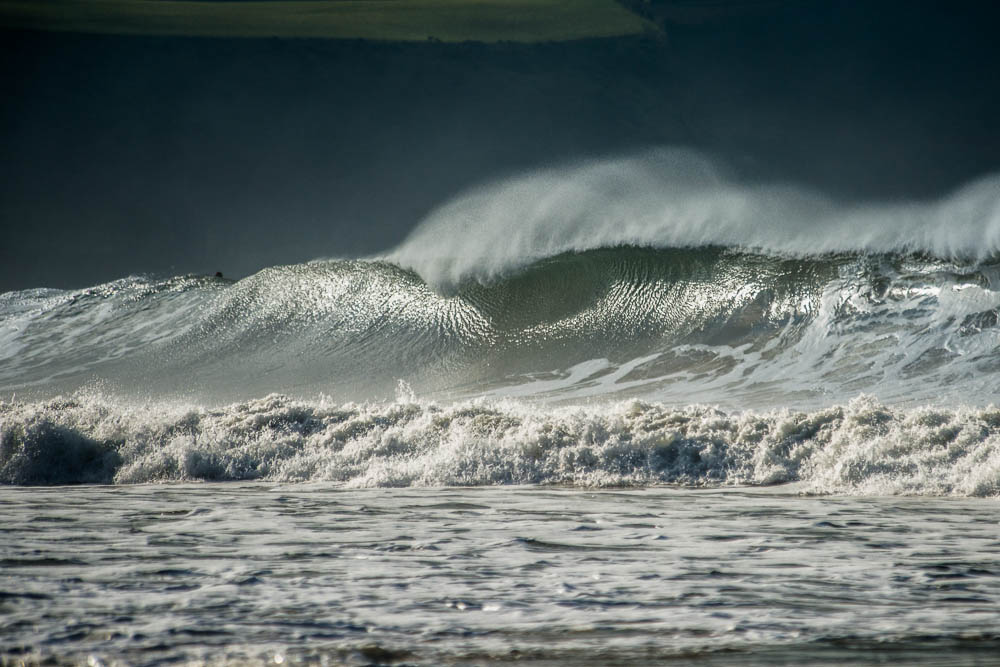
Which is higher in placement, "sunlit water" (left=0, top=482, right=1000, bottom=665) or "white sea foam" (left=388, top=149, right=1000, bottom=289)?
"white sea foam" (left=388, top=149, right=1000, bottom=289)

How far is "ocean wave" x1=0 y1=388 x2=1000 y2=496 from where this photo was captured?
20.9 feet

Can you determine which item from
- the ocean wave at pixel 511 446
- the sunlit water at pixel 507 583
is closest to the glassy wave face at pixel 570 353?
the ocean wave at pixel 511 446

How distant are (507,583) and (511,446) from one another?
3.95m

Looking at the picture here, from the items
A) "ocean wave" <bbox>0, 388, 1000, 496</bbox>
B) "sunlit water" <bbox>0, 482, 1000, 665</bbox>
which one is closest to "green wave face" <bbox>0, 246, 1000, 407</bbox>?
"ocean wave" <bbox>0, 388, 1000, 496</bbox>

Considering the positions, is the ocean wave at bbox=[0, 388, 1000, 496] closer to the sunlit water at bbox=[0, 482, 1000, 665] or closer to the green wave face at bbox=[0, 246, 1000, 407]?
the sunlit water at bbox=[0, 482, 1000, 665]

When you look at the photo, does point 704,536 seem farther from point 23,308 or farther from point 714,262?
point 23,308

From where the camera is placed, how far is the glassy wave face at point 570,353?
274 inches

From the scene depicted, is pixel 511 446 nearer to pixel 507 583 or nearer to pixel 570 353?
pixel 507 583

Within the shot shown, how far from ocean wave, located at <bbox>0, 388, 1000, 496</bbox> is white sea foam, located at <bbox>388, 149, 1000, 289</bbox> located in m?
6.53

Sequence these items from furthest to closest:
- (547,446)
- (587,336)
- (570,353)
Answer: (587,336), (570,353), (547,446)

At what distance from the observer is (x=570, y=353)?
42.0ft

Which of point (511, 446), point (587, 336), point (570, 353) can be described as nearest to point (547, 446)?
point (511, 446)

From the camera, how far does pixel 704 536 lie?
167 inches

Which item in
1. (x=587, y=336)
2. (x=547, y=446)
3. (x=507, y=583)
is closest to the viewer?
(x=507, y=583)
